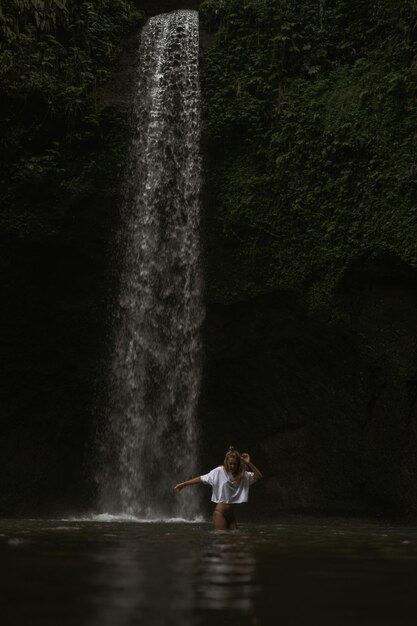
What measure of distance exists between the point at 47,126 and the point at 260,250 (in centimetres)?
509

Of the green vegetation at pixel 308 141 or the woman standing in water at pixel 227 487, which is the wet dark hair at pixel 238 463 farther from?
Result: the green vegetation at pixel 308 141

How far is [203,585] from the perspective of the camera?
3625 mm

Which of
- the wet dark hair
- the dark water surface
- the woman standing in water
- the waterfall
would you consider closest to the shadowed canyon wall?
the waterfall

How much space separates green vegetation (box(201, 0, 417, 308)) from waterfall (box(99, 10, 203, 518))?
22.5 inches

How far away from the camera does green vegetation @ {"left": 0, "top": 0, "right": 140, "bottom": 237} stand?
15.8 meters

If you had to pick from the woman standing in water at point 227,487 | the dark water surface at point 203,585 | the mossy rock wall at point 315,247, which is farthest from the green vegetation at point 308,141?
the dark water surface at point 203,585

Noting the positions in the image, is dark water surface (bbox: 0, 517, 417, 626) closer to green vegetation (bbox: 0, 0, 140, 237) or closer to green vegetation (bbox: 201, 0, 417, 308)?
green vegetation (bbox: 201, 0, 417, 308)

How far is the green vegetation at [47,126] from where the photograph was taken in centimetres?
1577

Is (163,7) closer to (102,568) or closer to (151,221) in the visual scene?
(151,221)

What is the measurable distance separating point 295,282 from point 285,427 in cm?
302

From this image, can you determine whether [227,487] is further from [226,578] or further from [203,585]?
[203,585]

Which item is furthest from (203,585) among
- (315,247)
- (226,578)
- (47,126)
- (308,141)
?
(47,126)

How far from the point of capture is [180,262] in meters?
16.1

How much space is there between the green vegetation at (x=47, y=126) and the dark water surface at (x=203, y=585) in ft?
35.4
